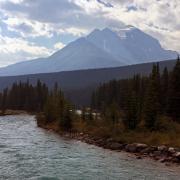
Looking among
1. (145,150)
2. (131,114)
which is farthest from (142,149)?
(131,114)

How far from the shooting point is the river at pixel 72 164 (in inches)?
1323

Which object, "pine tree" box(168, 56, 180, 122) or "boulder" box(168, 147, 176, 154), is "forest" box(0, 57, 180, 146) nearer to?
"pine tree" box(168, 56, 180, 122)

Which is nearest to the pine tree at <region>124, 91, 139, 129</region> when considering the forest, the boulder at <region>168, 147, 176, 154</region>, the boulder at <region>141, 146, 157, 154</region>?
the forest

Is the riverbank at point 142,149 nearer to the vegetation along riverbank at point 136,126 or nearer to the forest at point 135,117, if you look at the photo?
the vegetation along riverbank at point 136,126

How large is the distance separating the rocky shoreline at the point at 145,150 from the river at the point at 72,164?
5.65ft

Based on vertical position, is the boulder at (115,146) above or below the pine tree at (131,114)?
below

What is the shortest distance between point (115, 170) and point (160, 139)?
16844 millimetres

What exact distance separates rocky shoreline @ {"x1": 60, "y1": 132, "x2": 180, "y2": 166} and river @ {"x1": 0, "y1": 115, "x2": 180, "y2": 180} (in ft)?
5.65

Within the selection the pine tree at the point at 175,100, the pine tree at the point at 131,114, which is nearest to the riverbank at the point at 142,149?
the pine tree at the point at 131,114

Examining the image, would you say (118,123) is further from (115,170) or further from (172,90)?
(115,170)

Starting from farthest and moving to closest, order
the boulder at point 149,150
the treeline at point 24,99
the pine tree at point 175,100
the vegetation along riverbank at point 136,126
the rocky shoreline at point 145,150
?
1. the treeline at point 24,99
2. the pine tree at point 175,100
3. the vegetation along riverbank at point 136,126
4. the boulder at point 149,150
5. the rocky shoreline at point 145,150

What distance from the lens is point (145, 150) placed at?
47.2 metres

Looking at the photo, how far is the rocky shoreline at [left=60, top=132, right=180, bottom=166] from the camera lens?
42388 millimetres

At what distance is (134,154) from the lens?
4628cm
